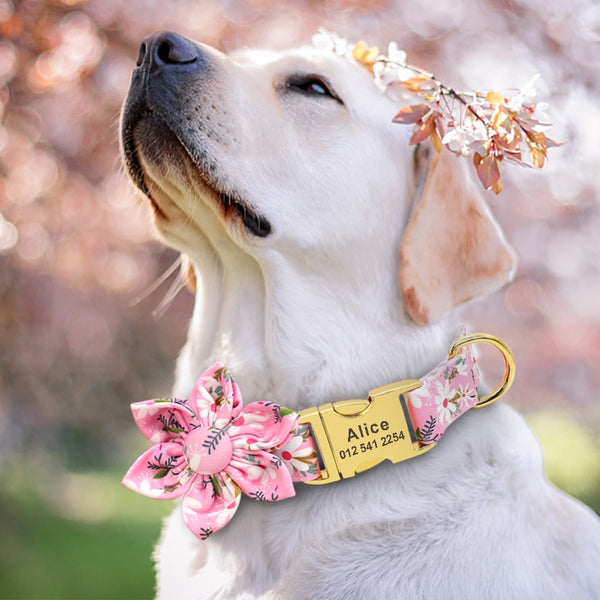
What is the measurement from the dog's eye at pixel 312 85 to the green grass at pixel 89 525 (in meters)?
3.35

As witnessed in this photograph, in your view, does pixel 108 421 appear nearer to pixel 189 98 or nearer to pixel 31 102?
pixel 31 102

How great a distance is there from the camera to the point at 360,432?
64.3 inches

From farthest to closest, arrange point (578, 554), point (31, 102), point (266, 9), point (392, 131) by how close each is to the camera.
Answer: point (31, 102), point (266, 9), point (392, 131), point (578, 554)

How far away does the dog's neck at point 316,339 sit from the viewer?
6.01ft

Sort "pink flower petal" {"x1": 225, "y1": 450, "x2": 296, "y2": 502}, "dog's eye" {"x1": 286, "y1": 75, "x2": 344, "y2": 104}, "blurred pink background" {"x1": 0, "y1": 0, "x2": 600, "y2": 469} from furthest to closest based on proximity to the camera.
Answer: "blurred pink background" {"x1": 0, "y1": 0, "x2": 600, "y2": 469}
"dog's eye" {"x1": 286, "y1": 75, "x2": 344, "y2": 104}
"pink flower petal" {"x1": 225, "y1": 450, "x2": 296, "y2": 502}

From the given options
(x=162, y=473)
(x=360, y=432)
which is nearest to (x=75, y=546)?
(x=162, y=473)

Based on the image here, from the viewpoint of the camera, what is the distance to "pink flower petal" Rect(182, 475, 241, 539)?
1667 mm

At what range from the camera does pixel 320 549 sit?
165 cm

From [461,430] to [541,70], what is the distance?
7.05ft

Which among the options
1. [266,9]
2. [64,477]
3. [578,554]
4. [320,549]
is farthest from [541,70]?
[64,477]

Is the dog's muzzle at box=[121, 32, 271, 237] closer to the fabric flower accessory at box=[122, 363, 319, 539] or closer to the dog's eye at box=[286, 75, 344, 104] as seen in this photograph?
the dog's eye at box=[286, 75, 344, 104]

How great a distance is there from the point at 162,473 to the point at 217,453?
7.9 inches

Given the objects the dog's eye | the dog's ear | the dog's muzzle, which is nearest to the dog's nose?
the dog's muzzle

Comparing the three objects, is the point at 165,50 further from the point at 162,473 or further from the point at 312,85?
the point at 162,473
